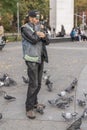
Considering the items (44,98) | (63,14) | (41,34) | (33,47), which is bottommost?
(44,98)

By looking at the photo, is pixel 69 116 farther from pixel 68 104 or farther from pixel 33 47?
pixel 33 47

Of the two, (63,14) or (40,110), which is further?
(63,14)

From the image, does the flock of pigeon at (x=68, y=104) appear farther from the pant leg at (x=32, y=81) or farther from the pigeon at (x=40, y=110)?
the pant leg at (x=32, y=81)

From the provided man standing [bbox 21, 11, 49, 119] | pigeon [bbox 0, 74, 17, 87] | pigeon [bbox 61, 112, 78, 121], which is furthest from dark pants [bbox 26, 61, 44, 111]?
pigeon [bbox 0, 74, 17, 87]

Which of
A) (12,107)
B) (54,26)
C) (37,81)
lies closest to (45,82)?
(12,107)

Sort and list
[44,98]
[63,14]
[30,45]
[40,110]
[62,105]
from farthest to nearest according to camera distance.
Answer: [63,14]
[44,98]
[62,105]
[40,110]
[30,45]

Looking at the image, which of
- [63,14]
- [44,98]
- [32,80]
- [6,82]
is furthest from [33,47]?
[63,14]

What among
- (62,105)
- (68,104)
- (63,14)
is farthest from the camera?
(63,14)

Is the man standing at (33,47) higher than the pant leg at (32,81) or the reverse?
higher

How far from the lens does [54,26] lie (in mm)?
53469

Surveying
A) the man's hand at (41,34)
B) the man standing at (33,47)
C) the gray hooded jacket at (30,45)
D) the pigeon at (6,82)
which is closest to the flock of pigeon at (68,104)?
the man standing at (33,47)

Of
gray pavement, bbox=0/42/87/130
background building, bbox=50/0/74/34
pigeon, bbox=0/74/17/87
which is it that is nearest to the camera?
gray pavement, bbox=0/42/87/130

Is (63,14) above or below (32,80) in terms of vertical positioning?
below

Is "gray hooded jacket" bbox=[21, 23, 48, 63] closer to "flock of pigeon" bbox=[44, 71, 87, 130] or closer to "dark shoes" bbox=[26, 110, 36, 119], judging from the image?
"dark shoes" bbox=[26, 110, 36, 119]
